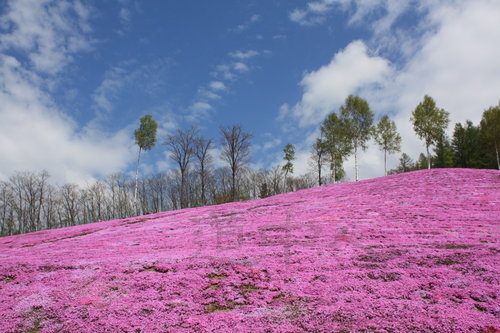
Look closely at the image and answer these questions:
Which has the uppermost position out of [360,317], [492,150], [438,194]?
[492,150]

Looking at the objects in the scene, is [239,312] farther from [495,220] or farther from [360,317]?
[495,220]

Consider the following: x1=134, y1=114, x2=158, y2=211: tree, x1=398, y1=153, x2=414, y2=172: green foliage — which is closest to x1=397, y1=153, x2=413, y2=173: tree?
x1=398, y1=153, x2=414, y2=172: green foliage

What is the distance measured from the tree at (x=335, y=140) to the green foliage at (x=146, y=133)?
2885 cm

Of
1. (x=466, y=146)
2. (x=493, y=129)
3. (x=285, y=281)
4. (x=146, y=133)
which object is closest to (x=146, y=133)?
(x=146, y=133)

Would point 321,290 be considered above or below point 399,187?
below

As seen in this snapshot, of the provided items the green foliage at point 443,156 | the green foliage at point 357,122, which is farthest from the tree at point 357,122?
the green foliage at point 443,156

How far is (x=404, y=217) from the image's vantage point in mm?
11320

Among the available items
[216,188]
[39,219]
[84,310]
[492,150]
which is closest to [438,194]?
[84,310]

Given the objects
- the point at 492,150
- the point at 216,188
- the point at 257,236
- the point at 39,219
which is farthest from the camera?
the point at 216,188

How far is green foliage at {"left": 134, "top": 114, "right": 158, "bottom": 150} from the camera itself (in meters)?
41.4

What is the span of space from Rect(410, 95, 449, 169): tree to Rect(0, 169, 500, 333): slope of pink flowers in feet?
102

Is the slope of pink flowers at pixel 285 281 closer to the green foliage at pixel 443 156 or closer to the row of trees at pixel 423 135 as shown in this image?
the row of trees at pixel 423 135

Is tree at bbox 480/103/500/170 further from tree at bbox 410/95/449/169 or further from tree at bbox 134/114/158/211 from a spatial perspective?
tree at bbox 134/114/158/211

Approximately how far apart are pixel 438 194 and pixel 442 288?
38.6 ft
